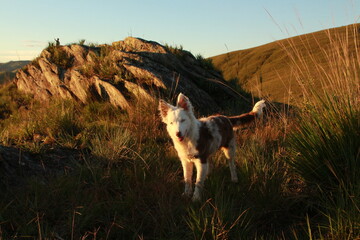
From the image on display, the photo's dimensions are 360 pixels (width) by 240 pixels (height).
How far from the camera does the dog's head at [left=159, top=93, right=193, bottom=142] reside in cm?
454

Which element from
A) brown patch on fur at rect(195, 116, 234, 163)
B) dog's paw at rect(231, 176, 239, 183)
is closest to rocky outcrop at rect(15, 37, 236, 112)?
brown patch on fur at rect(195, 116, 234, 163)

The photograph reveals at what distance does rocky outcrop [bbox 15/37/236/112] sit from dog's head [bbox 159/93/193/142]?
347 centimetres

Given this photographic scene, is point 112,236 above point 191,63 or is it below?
below

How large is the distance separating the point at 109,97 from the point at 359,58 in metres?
8.32

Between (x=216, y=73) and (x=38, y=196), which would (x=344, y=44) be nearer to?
(x=38, y=196)

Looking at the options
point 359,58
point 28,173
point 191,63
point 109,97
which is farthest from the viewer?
point 191,63

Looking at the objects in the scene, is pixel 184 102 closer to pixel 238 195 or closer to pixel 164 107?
pixel 164 107

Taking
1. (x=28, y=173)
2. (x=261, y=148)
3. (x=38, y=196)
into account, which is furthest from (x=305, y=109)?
(x=28, y=173)

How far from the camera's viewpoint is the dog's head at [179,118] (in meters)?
4.54

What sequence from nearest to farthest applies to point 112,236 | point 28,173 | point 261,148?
point 112,236, point 28,173, point 261,148

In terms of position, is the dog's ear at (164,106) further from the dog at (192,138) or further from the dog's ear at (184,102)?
the dog's ear at (184,102)

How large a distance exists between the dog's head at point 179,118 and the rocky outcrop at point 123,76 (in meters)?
3.47

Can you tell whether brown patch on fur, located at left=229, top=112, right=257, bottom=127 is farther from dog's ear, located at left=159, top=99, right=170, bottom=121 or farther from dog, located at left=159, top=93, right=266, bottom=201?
dog's ear, located at left=159, top=99, right=170, bottom=121

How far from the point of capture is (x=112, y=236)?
137 inches
